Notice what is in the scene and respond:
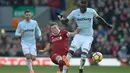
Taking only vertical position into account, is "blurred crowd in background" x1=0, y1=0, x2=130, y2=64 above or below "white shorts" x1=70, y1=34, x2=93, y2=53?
below

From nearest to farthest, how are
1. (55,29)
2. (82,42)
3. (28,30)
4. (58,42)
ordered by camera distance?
(55,29)
(58,42)
(82,42)
(28,30)

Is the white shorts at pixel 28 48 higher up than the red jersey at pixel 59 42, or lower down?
lower down

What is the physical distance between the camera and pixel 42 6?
3619 cm

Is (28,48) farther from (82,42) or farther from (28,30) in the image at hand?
(82,42)

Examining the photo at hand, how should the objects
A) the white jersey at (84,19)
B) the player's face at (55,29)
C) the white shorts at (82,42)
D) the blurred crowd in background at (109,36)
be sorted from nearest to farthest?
the player's face at (55,29), the white shorts at (82,42), the white jersey at (84,19), the blurred crowd in background at (109,36)

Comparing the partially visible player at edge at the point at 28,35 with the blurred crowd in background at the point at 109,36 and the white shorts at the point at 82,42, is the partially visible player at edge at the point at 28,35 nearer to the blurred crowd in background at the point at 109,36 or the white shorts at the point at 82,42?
the white shorts at the point at 82,42

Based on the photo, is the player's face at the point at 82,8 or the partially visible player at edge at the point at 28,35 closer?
the player's face at the point at 82,8

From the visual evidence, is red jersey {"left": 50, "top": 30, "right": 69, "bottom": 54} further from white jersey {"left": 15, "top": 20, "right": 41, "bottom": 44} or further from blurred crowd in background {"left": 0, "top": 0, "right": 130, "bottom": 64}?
blurred crowd in background {"left": 0, "top": 0, "right": 130, "bottom": 64}

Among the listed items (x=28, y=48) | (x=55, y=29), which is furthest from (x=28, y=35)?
(x=55, y=29)

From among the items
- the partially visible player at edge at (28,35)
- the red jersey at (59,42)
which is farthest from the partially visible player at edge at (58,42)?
the partially visible player at edge at (28,35)

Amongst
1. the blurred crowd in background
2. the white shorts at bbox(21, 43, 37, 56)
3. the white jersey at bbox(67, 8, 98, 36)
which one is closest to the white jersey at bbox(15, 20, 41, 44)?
the white shorts at bbox(21, 43, 37, 56)

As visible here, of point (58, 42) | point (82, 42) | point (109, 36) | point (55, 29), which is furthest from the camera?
point (109, 36)

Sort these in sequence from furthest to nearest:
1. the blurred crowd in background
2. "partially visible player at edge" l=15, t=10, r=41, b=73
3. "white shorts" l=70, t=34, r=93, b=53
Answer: the blurred crowd in background → "partially visible player at edge" l=15, t=10, r=41, b=73 → "white shorts" l=70, t=34, r=93, b=53

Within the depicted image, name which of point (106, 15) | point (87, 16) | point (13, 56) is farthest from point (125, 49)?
point (87, 16)
